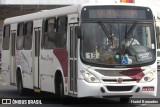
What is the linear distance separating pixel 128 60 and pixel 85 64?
116 cm

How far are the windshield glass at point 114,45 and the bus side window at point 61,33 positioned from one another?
4.75 ft

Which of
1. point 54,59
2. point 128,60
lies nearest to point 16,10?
point 54,59

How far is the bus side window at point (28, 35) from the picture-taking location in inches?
808

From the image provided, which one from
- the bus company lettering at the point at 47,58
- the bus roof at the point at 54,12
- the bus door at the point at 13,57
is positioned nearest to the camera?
the bus roof at the point at 54,12

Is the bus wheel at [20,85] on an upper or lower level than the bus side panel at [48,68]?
lower

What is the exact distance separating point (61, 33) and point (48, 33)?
53.5 inches

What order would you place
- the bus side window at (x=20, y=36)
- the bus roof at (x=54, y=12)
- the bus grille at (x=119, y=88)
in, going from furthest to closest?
the bus side window at (x=20, y=36)
the bus roof at (x=54, y=12)
the bus grille at (x=119, y=88)

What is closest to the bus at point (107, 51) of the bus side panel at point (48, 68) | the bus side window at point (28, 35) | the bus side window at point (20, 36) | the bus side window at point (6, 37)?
the bus side panel at point (48, 68)

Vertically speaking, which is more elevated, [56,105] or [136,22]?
[136,22]

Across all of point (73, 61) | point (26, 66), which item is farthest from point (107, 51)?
point (26, 66)

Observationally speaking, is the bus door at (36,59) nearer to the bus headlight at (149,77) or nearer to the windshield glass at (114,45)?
the windshield glass at (114,45)

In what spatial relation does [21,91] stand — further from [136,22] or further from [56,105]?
[136,22]

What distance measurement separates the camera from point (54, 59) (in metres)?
17.8

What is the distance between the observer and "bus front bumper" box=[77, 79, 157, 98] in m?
15.3
